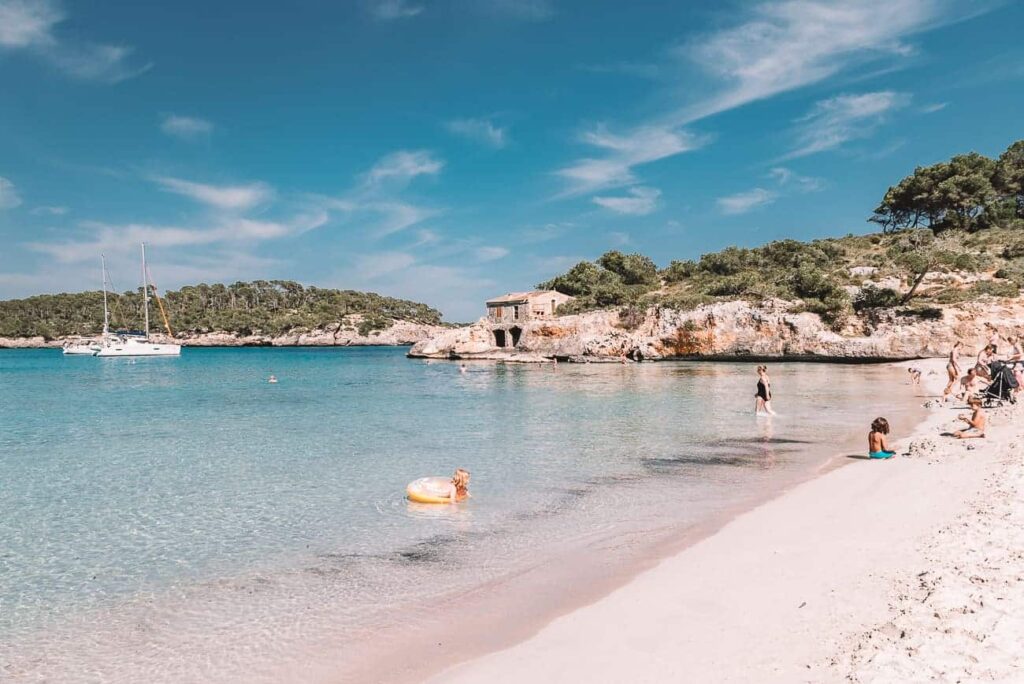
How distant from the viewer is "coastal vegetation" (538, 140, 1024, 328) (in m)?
48.5

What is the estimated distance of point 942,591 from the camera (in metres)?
4.99

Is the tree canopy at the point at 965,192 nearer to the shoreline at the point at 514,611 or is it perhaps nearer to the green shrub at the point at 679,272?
the green shrub at the point at 679,272

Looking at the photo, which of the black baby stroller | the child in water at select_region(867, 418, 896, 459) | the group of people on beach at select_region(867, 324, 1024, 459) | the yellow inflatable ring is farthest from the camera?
the black baby stroller

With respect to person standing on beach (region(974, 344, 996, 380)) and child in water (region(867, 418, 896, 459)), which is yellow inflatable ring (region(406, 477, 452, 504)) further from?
person standing on beach (region(974, 344, 996, 380))

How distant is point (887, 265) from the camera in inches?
2213

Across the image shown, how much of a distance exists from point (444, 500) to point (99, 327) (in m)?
164

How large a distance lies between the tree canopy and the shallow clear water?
5863cm

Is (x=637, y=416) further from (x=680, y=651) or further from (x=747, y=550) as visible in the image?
(x=680, y=651)

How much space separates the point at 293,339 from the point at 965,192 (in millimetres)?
131393

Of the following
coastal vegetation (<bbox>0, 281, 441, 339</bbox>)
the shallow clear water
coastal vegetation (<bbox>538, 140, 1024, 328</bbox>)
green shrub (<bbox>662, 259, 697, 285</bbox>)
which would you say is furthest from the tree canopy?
coastal vegetation (<bbox>0, 281, 441, 339</bbox>)

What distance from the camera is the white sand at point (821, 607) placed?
13.4 feet

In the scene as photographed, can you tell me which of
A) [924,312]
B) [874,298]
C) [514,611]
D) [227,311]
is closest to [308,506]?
[514,611]

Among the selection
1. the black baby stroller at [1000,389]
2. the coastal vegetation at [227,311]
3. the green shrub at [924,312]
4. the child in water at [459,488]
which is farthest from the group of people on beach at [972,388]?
the coastal vegetation at [227,311]

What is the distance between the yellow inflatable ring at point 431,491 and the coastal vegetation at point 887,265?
4806cm
